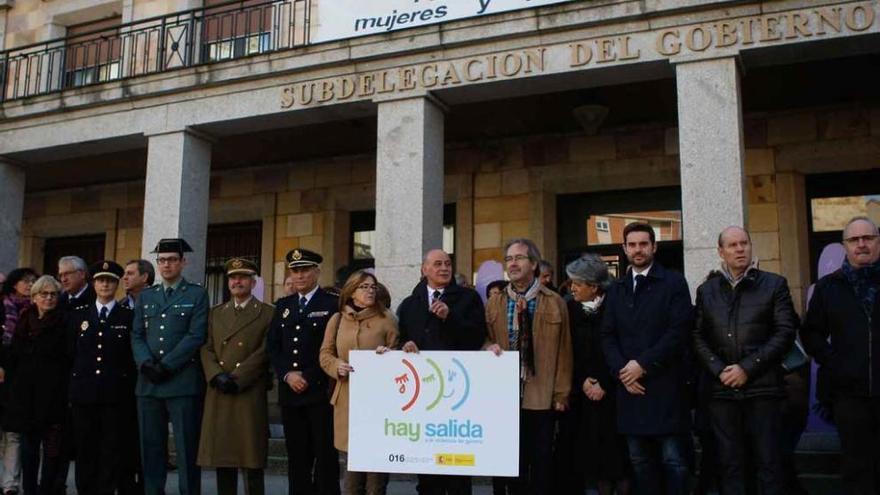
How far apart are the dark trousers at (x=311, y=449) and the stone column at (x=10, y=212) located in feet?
25.3

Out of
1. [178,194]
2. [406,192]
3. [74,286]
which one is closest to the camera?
[74,286]

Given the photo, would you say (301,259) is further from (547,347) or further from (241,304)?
(547,347)

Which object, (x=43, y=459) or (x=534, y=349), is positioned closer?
(x=534, y=349)

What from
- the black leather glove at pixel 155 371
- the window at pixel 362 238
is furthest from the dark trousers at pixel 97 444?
the window at pixel 362 238

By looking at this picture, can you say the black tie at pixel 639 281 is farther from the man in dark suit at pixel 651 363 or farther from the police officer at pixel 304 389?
the police officer at pixel 304 389

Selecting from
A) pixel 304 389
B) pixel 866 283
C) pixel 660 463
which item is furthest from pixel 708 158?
pixel 304 389

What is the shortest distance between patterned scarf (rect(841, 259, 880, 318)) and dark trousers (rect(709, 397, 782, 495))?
804 millimetres

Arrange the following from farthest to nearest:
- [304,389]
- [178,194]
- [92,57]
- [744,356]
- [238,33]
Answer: [92,57] → [238,33] → [178,194] → [304,389] → [744,356]

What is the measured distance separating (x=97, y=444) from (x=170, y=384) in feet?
2.81

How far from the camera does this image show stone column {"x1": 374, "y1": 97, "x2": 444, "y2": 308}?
8.80 metres

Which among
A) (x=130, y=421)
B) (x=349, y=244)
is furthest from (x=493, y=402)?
(x=349, y=244)

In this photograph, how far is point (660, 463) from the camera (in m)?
5.13

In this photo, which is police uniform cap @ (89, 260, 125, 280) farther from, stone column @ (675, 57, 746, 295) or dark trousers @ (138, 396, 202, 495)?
stone column @ (675, 57, 746, 295)

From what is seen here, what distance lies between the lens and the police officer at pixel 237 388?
5836 mm
